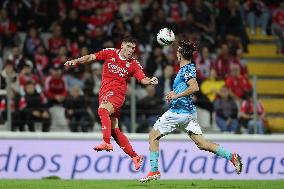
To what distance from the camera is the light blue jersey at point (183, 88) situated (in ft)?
45.6

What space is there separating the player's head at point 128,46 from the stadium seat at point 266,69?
339 inches

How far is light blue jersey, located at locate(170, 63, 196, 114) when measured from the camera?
45.6 ft

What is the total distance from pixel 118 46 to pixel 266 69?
12.6 ft

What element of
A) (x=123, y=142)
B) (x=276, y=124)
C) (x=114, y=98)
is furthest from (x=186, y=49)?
(x=276, y=124)

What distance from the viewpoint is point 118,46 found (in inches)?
883

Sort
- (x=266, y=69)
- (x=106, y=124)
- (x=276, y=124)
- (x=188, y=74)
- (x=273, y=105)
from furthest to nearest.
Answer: (x=266, y=69) → (x=273, y=105) → (x=276, y=124) → (x=106, y=124) → (x=188, y=74)

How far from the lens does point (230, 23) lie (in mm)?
23906

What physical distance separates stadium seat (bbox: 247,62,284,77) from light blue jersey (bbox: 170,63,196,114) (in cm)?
919

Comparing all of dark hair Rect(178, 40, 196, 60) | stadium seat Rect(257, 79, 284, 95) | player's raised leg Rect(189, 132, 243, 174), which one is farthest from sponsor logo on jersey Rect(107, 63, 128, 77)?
stadium seat Rect(257, 79, 284, 95)

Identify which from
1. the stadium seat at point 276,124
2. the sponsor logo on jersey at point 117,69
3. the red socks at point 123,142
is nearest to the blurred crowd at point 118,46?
the stadium seat at point 276,124

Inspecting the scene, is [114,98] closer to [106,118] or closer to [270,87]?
[106,118]

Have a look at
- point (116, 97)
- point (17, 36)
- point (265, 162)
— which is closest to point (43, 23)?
point (17, 36)

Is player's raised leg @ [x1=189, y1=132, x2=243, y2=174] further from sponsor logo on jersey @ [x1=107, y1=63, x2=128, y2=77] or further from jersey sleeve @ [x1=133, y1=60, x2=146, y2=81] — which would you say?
sponsor logo on jersey @ [x1=107, y1=63, x2=128, y2=77]

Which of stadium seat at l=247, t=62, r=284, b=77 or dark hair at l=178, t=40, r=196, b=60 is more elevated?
dark hair at l=178, t=40, r=196, b=60
